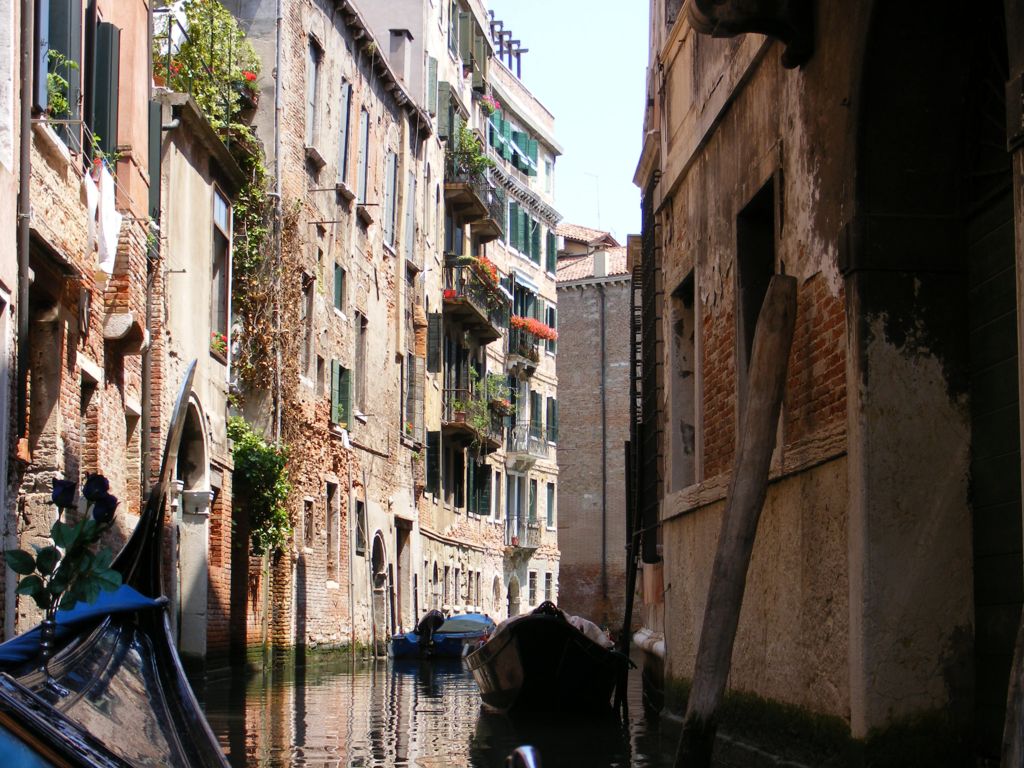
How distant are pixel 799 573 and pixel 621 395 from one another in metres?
40.6

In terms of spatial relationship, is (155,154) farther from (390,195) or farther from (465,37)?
(465,37)

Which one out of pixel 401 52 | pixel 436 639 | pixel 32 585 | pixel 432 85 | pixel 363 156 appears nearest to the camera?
pixel 32 585

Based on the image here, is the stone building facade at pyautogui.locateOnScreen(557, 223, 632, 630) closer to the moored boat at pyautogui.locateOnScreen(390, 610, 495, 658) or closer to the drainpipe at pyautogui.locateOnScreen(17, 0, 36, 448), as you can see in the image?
the moored boat at pyautogui.locateOnScreen(390, 610, 495, 658)

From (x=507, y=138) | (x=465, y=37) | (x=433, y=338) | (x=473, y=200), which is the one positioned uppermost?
(x=465, y=37)

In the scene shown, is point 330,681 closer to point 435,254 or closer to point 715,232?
point 715,232

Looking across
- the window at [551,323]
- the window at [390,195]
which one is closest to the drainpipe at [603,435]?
the window at [551,323]

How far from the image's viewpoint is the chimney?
29812 mm

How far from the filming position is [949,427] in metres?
6.04

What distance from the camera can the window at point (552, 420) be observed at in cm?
4428

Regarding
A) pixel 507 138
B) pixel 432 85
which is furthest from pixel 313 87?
pixel 507 138

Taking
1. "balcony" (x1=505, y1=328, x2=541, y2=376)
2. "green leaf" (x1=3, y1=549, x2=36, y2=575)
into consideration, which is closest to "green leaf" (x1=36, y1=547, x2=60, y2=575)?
"green leaf" (x1=3, y1=549, x2=36, y2=575)

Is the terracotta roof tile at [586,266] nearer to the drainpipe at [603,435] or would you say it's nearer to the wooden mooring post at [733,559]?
the drainpipe at [603,435]

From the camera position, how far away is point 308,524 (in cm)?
2269

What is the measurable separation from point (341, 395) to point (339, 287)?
1.56 m
